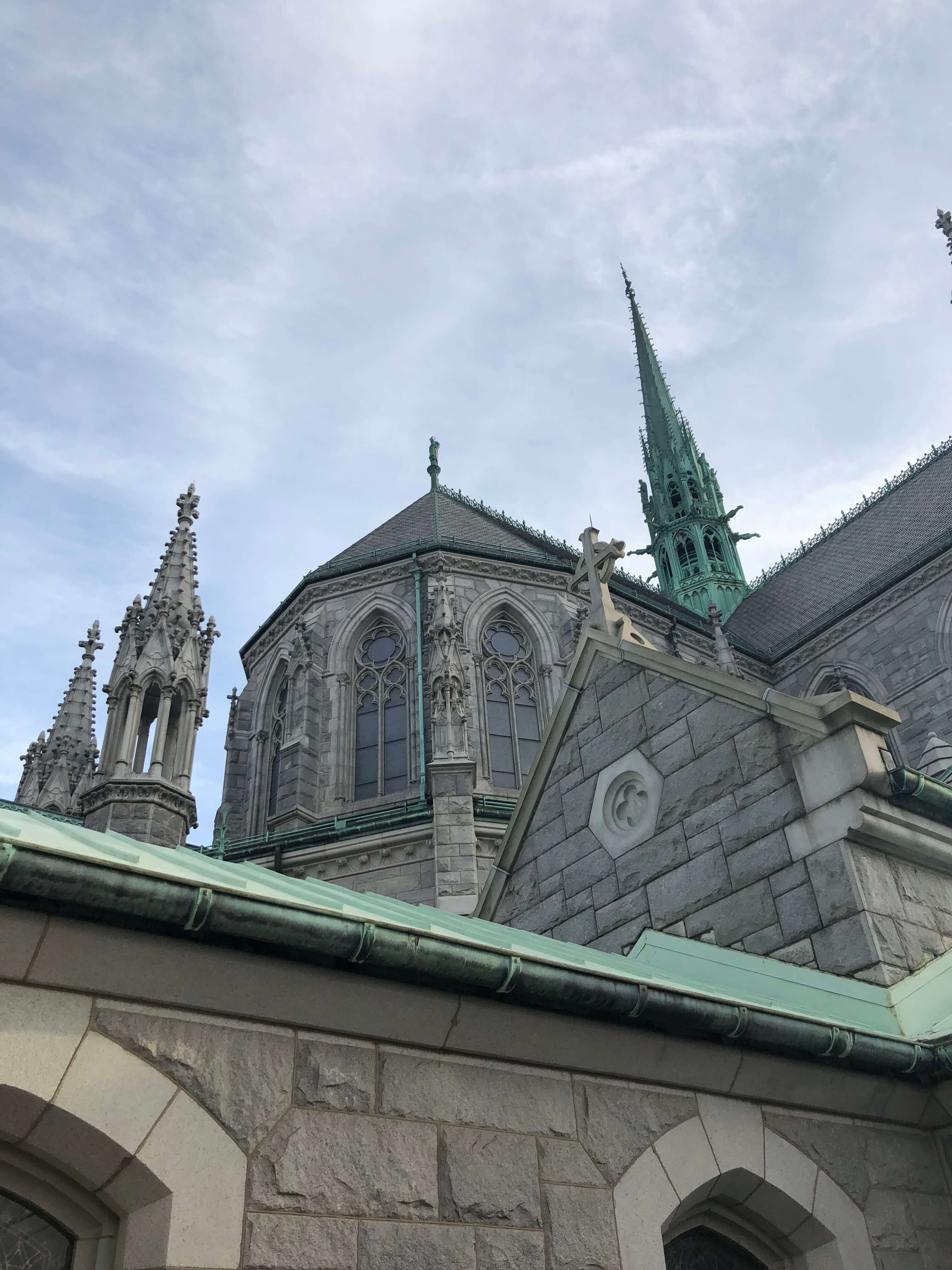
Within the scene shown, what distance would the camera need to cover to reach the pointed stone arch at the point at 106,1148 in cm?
307

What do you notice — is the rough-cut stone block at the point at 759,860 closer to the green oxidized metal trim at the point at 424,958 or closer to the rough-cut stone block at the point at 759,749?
the rough-cut stone block at the point at 759,749

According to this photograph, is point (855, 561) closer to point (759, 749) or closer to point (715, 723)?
point (715, 723)

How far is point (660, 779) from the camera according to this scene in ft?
25.9

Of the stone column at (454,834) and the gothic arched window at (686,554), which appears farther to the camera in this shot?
the gothic arched window at (686,554)

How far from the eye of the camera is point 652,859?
778cm

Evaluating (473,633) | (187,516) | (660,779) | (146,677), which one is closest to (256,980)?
(660,779)

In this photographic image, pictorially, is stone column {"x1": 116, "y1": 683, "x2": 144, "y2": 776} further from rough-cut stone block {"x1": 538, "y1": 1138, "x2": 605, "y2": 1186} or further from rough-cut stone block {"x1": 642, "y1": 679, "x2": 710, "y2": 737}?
rough-cut stone block {"x1": 538, "y1": 1138, "x2": 605, "y2": 1186}

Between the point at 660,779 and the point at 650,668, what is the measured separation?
3.11ft

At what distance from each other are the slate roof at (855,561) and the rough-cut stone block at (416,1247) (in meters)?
26.4

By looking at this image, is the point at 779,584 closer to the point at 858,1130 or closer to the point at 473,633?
the point at 473,633

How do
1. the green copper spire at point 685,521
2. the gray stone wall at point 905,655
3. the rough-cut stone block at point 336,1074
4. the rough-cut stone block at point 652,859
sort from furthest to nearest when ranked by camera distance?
the green copper spire at point 685,521, the gray stone wall at point 905,655, the rough-cut stone block at point 652,859, the rough-cut stone block at point 336,1074

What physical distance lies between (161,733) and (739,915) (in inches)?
443

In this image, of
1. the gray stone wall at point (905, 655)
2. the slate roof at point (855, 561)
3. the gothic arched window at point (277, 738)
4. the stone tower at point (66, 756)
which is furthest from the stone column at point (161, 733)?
the slate roof at point (855, 561)

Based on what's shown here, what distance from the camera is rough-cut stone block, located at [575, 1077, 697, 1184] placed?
4141mm
